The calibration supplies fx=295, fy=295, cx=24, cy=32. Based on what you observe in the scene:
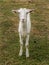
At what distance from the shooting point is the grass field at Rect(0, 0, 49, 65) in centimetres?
838

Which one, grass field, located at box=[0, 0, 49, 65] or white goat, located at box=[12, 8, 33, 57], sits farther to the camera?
grass field, located at box=[0, 0, 49, 65]

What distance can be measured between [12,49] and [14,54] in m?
0.34

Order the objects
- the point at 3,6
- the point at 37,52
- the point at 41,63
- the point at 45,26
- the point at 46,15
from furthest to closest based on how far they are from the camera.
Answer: the point at 3,6, the point at 46,15, the point at 45,26, the point at 37,52, the point at 41,63

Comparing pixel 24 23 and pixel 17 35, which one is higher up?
pixel 24 23

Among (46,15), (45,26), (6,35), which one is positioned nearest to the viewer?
(6,35)

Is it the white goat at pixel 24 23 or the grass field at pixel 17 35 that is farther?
the grass field at pixel 17 35

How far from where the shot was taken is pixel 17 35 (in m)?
9.98

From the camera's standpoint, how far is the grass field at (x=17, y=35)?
27.5ft

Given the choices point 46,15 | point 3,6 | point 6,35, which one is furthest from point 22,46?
point 3,6

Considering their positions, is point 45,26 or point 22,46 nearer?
point 22,46

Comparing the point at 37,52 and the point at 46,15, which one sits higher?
the point at 46,15

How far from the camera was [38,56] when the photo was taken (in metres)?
8.55

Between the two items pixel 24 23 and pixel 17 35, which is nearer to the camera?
pixel 24 23

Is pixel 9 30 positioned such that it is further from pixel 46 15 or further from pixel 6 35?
pixel 46 15
